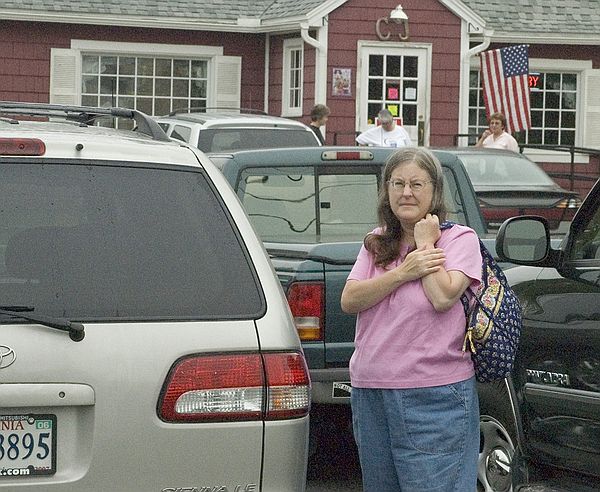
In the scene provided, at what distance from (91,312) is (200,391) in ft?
1.19

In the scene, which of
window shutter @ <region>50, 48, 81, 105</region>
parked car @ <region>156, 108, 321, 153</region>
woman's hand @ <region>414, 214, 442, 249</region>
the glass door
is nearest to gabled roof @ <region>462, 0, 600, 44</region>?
the glass door

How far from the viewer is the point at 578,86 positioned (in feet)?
93.8

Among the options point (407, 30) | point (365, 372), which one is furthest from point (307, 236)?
point (407, 30)

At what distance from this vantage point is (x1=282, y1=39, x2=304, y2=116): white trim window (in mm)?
26344

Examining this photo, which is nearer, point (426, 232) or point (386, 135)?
point (426, 232)

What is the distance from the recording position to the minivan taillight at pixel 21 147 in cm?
424

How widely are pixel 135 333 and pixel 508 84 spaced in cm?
2143

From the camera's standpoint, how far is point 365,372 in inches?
187

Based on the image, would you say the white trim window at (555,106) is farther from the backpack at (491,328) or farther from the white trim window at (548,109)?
the backpack at (491,328)

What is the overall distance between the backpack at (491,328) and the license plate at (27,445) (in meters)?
1.37

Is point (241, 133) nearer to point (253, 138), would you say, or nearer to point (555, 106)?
point (253, 138)

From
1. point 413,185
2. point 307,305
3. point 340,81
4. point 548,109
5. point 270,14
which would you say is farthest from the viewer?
point 548,109

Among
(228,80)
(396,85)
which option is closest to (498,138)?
(396,85)

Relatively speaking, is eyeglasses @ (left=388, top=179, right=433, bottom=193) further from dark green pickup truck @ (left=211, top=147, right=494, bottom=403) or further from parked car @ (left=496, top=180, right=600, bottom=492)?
dark green pickup truck @ (left=211, top=147, right=494, bottom=403)
